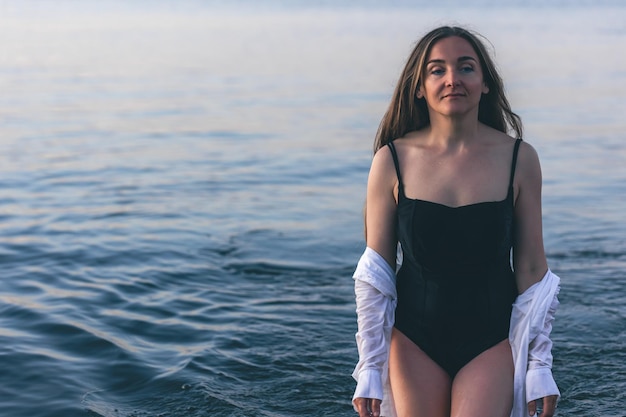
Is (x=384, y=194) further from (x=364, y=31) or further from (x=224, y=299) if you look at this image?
(x=364, y=31)

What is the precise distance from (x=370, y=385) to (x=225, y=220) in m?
7.63

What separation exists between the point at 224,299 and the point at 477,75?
479 centimetres

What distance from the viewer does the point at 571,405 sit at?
6.41 meters

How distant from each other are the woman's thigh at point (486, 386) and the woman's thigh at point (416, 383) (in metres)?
0.06

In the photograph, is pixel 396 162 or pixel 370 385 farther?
pixel 396 162

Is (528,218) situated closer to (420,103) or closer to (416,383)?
(420,103)

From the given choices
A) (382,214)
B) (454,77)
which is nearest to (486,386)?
(382,214)

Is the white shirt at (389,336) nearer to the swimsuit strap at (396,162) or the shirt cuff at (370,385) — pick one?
the shirt cuff at (370,385)

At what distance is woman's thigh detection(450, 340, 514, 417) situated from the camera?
423cm

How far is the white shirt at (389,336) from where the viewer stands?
169 inches

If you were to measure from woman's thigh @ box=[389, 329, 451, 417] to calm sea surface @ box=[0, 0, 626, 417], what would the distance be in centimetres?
202

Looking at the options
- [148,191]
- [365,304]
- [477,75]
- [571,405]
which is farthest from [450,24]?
[148,191]

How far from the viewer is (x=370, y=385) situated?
14.1 feet

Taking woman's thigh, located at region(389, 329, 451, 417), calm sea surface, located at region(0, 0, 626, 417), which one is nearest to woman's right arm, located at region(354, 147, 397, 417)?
woman's thigh, located at region(389, 329, 451, 417)
